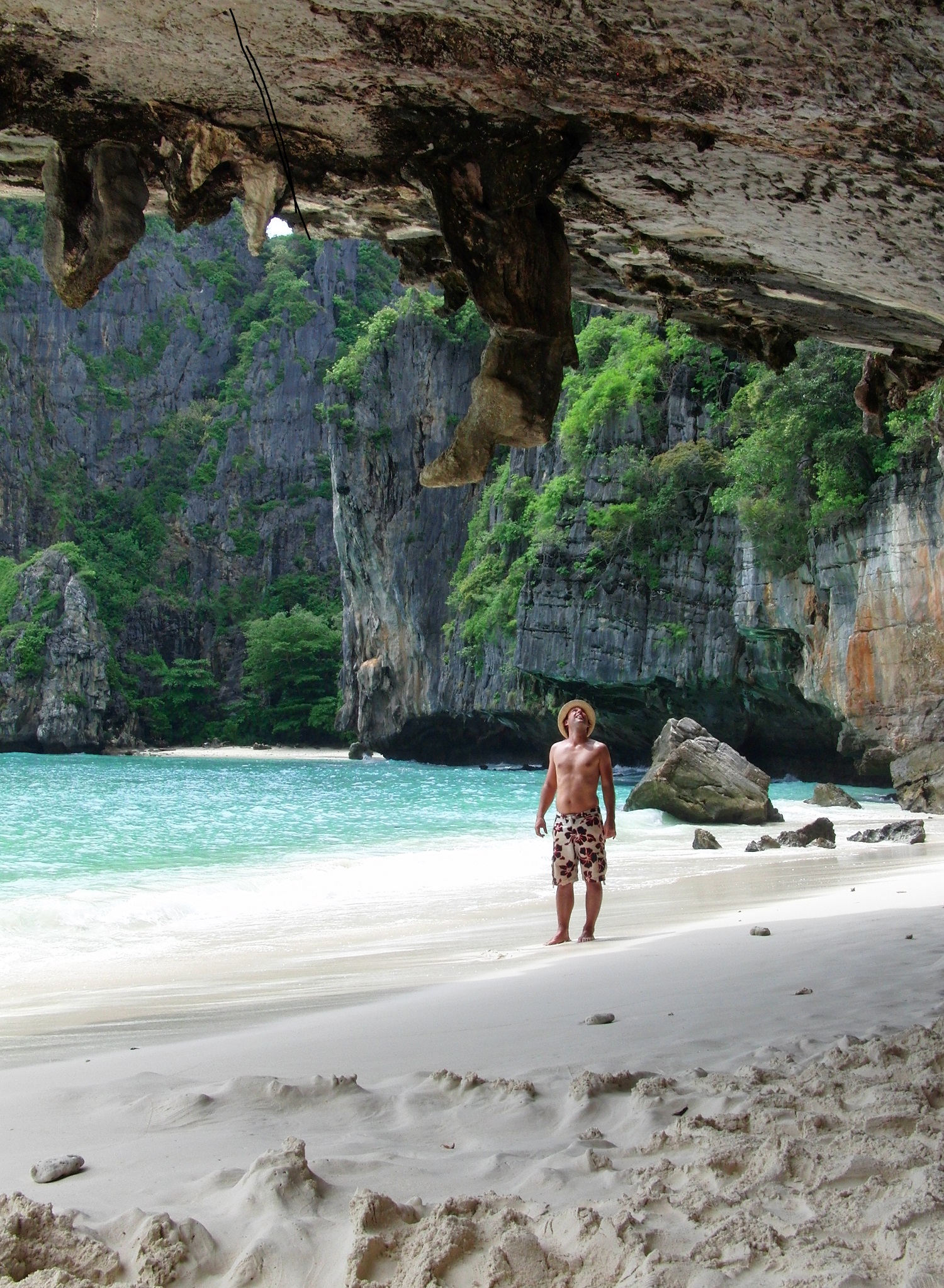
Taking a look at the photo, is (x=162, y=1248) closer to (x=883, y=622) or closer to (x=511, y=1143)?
(x=511, y=1143)

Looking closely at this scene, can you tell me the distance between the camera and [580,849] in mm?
5527

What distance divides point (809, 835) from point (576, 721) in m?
6.63

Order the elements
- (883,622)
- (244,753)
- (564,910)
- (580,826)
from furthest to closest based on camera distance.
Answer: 1. (244,753)
2. (883,622)
3. (580,826)
4. (564,910)

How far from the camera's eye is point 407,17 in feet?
7.31

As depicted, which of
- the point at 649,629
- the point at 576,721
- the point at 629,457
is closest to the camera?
the point at 576,721

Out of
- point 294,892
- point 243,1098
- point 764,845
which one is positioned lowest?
point 294,892

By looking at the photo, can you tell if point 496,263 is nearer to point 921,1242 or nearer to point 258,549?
point 921,1242

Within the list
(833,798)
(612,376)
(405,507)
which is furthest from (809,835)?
(405,507)

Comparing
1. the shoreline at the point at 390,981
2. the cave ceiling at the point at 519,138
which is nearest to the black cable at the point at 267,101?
the cave ceiling at the point at 519,138

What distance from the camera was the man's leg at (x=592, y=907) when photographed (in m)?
5.55

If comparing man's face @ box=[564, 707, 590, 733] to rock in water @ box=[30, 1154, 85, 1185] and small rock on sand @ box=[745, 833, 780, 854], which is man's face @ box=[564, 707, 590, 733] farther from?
small rock on sand @ box=[745, 833, 780, 854]

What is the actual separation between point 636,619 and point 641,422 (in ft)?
16.4

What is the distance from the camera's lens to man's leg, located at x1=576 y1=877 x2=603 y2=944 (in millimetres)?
5547

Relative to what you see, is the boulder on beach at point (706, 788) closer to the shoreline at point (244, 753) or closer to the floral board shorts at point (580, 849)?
the floral board shorts at point (580, 849)
